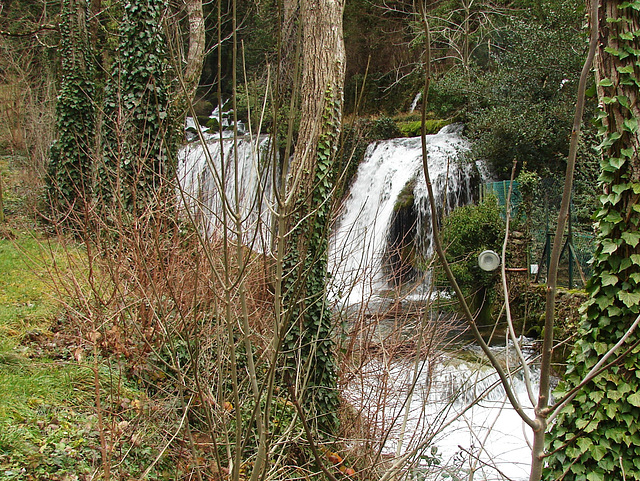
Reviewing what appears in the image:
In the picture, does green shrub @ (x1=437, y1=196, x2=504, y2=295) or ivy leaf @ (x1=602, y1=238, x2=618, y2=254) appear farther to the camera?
green shrub @ (x1=437, y1=196, x2=504, y2=295)

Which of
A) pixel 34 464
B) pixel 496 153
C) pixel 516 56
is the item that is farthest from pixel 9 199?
pixel 516 56

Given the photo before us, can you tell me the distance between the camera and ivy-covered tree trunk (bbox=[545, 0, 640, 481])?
3678 mm

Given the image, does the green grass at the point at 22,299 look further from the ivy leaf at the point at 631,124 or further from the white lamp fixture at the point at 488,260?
the white lamp fixture at the point at 488,260

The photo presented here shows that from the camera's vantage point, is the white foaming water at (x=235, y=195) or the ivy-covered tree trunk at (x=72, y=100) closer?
the white foaming water at (x=235, y=195)

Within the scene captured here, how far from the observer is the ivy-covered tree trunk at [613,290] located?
3.68 m

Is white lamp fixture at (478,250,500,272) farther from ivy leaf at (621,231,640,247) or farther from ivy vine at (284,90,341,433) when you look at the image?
ivy leaf at (621,231,640,247)

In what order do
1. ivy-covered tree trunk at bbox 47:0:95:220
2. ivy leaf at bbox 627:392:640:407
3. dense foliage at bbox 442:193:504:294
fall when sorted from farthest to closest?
ivy-covered tree trunk at bbox 47:0:95:220, dense foliage at bbox 442:193:504:294, ivy leaf at bbox 627:392:640:407

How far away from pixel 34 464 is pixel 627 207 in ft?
15.0

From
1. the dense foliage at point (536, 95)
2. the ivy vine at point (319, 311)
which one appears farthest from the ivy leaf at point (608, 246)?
the dense foliage at point (536, 95)

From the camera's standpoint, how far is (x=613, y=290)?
379 centimetres

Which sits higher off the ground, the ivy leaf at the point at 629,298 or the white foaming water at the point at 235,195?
the white foaming water at the point at 235,195

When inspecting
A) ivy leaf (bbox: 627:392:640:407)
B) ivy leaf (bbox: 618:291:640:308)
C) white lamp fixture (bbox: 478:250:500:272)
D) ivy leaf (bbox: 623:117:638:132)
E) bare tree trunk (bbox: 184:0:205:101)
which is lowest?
white lamp fixture (bbox: 478:250:500:272)

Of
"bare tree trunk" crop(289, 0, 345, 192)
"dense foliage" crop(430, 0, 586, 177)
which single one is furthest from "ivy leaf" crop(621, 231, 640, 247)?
"dense foliage" crop(430, 0, 586, 177)

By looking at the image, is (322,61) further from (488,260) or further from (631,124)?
(488,260)
